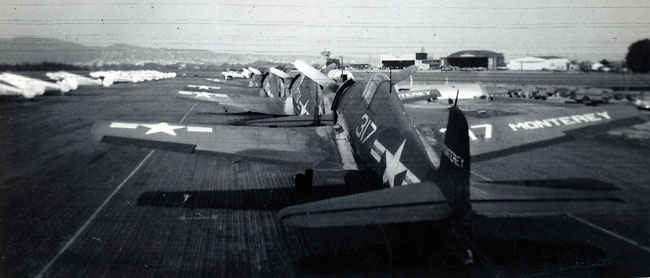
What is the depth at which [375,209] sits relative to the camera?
4.43m

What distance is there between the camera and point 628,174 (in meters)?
10.2

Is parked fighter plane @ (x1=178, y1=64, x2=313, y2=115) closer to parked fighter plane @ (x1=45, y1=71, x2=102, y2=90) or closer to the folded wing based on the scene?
the folded wing

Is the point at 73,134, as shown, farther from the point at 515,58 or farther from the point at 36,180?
the point at 515,58

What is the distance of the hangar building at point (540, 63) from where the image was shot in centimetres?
995

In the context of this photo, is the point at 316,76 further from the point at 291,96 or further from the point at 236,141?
the point at 291,96

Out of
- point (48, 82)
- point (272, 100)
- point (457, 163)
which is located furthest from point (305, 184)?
point (48, 82)

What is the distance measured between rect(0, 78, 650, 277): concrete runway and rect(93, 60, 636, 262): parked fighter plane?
0.61 meters

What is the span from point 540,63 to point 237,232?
26.8 feet

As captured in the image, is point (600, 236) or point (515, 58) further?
point (515, 58)

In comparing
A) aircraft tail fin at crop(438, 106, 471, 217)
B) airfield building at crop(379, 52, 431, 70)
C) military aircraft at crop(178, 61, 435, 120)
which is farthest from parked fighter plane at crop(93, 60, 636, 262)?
airfield building at crop(379, 52, 431, 70)

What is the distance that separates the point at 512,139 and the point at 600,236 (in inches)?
103

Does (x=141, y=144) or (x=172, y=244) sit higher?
(x=141, y=144)

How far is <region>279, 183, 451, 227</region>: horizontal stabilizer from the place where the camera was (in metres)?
4.11

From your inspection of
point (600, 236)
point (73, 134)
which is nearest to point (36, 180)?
point (73, 134)
